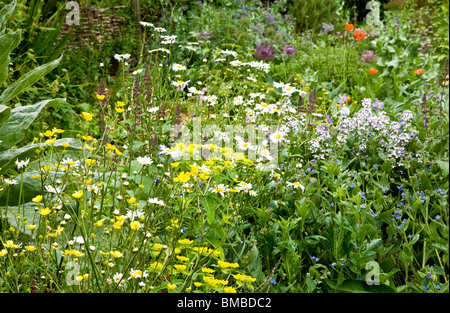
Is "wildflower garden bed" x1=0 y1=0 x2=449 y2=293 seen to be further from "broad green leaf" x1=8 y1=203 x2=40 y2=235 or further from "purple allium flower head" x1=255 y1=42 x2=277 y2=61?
"purple allium flower head" x1=255 y1=42 x2=277 y2=61

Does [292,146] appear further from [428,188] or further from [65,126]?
[65,126]

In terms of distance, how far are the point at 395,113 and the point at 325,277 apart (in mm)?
1766

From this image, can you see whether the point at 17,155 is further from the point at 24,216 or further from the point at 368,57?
the point at 368,57

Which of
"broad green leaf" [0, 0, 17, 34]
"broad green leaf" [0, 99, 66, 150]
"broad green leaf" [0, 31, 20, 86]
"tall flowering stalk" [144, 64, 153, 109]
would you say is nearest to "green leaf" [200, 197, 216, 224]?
"broad green leaf" [0, 99, 66, 150]

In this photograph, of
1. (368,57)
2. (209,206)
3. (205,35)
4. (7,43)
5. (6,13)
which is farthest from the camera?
(205,35)

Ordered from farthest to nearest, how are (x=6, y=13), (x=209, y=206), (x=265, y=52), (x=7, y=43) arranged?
(x=265, y=52) → (x=6, y=13) → (x=7, y=43) → (x=209, y=206)

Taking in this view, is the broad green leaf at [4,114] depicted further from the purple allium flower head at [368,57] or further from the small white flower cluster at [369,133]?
the purple allium flower head at [368,57]

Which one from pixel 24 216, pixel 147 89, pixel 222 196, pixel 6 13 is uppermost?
pixel 6 13

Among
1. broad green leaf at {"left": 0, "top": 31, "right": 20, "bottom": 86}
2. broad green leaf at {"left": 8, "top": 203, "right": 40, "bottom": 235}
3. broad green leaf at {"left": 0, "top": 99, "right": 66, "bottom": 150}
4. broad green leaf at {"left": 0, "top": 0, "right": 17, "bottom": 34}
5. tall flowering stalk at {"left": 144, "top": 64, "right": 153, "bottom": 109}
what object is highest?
broad green leaf at {"left": 0, "top": 0, "right": 17, "bottom": 34}

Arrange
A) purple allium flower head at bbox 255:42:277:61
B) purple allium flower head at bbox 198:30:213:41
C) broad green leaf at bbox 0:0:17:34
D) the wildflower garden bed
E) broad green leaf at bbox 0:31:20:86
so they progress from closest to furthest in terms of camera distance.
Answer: the wildflower garden bed < broad green leaf at bbox 0:31:20:86 < broad green leaf at bbox 0:0:17:34 < purple allium flower head at bbox 255:42:277:61 < purple allium flower head at bbox 198:30:213:41

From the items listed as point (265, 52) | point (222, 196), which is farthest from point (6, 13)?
point (265, 52)

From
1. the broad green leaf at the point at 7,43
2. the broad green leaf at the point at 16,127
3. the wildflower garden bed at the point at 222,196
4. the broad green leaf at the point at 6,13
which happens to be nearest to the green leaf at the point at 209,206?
the wildflower garden bed at the point at 222,196

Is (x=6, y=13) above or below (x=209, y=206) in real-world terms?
above

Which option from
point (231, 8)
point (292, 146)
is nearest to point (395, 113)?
point (292, 146)
